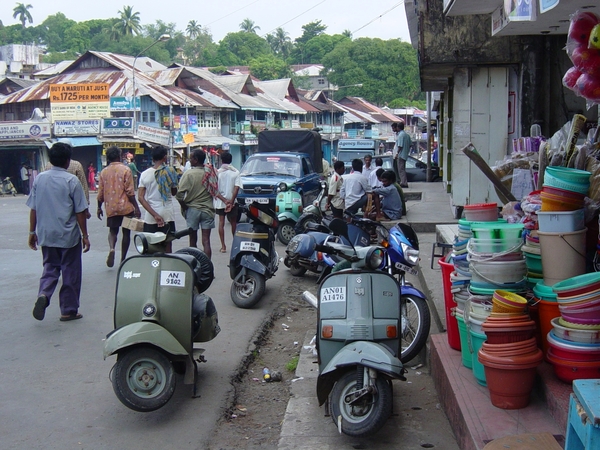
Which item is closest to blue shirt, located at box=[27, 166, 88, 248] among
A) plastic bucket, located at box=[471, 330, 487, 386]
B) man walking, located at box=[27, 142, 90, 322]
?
man walking, located at box=[27, 142, 90, 322]

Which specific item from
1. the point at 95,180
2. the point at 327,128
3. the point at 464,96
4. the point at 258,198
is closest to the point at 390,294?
the point at 464,96

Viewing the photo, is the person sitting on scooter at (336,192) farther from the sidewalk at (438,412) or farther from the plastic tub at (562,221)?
the plastic tub at (562,221)

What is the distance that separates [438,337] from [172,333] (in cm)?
207

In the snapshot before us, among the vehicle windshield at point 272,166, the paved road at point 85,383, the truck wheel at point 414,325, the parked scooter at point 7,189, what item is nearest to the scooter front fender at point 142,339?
the paved road at point 85,383

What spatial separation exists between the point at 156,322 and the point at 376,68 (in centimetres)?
7465

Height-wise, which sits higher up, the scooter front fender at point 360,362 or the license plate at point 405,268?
the license plate at point 405,268

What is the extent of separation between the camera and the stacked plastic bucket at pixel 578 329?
337 cm

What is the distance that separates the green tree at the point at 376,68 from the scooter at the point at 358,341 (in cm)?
7147

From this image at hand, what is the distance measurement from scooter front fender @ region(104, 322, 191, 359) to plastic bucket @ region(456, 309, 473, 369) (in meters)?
1.88

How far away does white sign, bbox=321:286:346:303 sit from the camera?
Result: 14.5ft

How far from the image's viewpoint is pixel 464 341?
4.33m

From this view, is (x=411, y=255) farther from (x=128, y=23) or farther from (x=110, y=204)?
(x=128, y=23)

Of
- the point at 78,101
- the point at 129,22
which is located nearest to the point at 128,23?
the point at 129,22

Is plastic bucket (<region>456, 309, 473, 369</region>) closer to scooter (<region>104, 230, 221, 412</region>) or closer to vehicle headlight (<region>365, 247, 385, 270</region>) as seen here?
vehicle headlight (<region>365, 247, 385, 270</region>)
